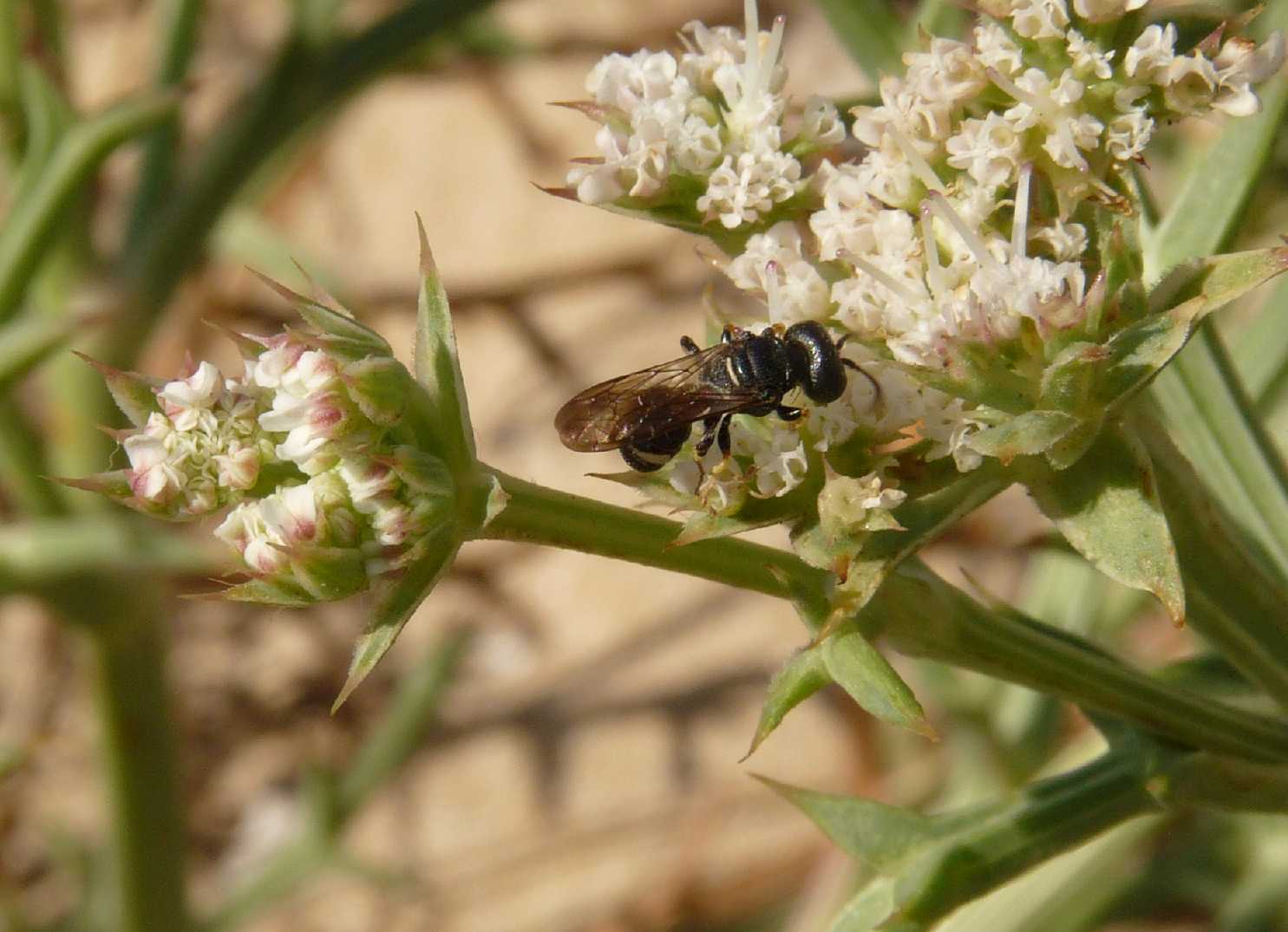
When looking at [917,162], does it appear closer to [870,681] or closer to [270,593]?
[870,681]

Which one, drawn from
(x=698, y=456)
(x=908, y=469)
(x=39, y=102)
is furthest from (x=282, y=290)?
(x=39, y=102)

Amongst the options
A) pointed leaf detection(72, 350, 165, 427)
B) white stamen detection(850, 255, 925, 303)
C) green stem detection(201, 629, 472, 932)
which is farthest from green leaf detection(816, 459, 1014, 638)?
green stem detection(201, 629, 472, 932)

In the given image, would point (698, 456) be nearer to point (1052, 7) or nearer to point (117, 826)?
point (1052, 7)

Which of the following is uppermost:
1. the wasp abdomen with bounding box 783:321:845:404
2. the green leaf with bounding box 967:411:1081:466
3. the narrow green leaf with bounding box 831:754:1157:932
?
the wasp abdomen with bounding box 783:321:845:404

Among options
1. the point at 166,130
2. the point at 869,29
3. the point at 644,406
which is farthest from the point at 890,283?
the point at 166,130

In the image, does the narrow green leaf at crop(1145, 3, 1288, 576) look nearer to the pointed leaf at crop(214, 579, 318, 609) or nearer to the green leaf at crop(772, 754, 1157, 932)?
the green leaf at crop(772, 754, 1157, 932)
